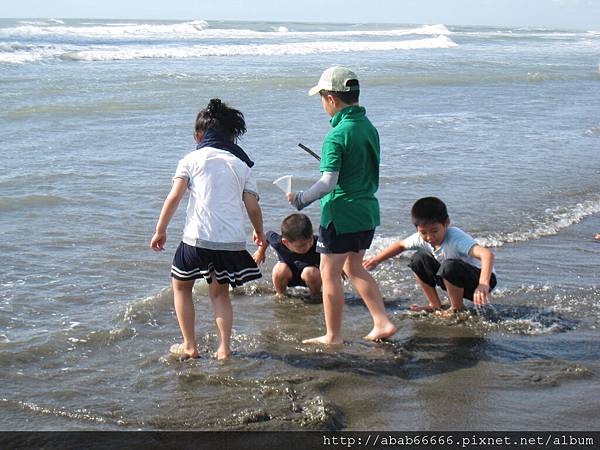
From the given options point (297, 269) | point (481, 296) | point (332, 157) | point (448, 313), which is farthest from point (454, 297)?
point (332, 157)

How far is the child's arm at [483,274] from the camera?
4.25 meters

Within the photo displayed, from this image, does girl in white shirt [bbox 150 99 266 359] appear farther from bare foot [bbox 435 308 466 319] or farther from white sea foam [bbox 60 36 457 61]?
white sea foam [bbox 60 36 457 61]

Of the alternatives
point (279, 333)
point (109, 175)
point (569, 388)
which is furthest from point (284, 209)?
point (569, 388)

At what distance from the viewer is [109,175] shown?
29.0ft

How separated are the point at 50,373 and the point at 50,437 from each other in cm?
76

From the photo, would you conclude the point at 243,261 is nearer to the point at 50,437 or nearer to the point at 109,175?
the point at 50,437

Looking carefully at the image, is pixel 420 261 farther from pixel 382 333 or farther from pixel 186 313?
pixel 186 313

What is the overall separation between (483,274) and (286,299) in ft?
5.07

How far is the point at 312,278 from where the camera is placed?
555cm

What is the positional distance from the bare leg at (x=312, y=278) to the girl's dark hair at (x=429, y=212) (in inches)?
39.1

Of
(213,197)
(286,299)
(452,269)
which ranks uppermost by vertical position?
(213,197)

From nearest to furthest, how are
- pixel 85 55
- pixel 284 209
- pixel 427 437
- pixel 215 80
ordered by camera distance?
pixel 427 437
pixel 284 209
pixel 215 80
pixel 85 55

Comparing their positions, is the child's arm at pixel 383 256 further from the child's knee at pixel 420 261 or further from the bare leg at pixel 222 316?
the bare leg at pixel 222 316

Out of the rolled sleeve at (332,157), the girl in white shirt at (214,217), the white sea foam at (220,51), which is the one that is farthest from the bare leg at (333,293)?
the white sea foam at (220,51)
